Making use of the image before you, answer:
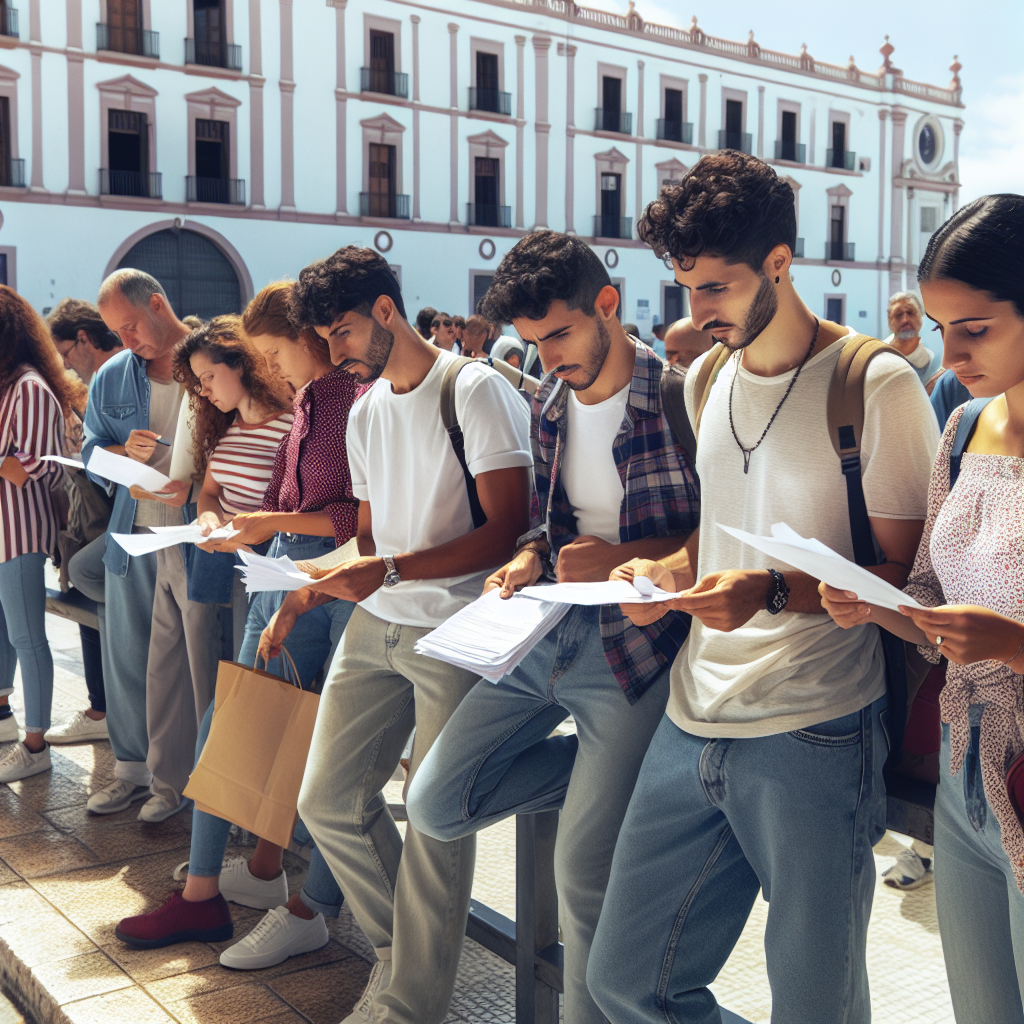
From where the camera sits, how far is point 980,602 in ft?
5.44

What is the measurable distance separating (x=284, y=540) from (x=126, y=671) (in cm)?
135

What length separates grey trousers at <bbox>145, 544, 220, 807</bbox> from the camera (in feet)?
13.1

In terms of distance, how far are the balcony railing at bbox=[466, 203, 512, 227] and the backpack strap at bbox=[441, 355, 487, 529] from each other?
29.0 metres

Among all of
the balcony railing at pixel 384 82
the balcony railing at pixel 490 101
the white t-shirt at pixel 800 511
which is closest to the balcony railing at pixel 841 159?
the balcony railing at pixel 490 101

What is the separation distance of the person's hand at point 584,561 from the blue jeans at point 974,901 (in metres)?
0.70

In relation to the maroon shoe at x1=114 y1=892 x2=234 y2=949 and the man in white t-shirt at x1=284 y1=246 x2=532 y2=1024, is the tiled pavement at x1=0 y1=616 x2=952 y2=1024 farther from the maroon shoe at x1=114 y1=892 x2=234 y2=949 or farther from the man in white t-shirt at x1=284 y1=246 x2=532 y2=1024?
the man in white t-shirt at x1=284 y1=246 x2=532 y2=1024

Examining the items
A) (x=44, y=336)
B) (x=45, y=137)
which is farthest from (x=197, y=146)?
(x=44, y=336)

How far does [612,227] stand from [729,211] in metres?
33.3

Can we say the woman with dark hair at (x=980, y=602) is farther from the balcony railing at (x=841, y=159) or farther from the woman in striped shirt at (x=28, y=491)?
the balcony railing at (x=841, y=159)

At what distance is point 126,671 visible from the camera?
173 inches

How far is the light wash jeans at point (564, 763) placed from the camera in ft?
7.36

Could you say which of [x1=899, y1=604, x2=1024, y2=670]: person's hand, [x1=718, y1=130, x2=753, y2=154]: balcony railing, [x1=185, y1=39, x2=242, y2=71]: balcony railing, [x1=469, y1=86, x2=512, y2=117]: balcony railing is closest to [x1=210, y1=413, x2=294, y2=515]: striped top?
→ [x1=899, y1=604, x2=1024, y2=670]: person's hand

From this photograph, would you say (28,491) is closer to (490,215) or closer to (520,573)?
(520,573)

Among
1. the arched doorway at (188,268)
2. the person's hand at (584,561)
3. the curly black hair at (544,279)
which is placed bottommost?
the person's hand at (584,561)
